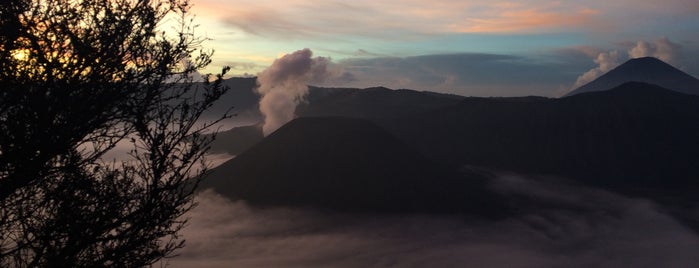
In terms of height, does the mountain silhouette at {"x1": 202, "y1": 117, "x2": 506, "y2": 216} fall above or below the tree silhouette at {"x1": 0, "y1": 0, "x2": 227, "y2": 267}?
below

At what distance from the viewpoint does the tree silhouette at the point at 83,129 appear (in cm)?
759

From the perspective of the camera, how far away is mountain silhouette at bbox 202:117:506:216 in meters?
163

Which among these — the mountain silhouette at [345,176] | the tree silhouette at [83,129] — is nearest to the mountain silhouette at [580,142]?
the mountain silhouette at [345,176]

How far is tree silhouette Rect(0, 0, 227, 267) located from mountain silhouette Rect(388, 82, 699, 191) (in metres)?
176

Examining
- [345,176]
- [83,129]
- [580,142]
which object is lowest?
[345,176]

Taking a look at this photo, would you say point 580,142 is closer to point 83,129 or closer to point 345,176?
point 345,176

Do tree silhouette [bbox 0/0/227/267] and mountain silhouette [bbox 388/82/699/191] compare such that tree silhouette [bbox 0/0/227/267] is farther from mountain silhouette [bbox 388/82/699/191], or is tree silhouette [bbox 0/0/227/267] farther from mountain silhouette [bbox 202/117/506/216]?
mountain silhouette [bbox 388/82/699/191]

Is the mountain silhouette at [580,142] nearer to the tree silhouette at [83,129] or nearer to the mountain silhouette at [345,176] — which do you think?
the mountain silhouette at [345,176]

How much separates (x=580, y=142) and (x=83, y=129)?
20523 centimetres

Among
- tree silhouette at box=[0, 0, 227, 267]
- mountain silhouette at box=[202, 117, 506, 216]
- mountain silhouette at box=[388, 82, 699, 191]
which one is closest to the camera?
tree silhouette at box=[0, 0, 227, 267]

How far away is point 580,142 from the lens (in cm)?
19338

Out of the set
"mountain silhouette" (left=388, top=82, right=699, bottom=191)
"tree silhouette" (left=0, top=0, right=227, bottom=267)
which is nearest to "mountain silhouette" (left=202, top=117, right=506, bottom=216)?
"mountain silhouette" (left=388, top=82, right=699, bottom=191)

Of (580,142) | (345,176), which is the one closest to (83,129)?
(345,176)

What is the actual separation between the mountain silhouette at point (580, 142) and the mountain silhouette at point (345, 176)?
49.1 feet
